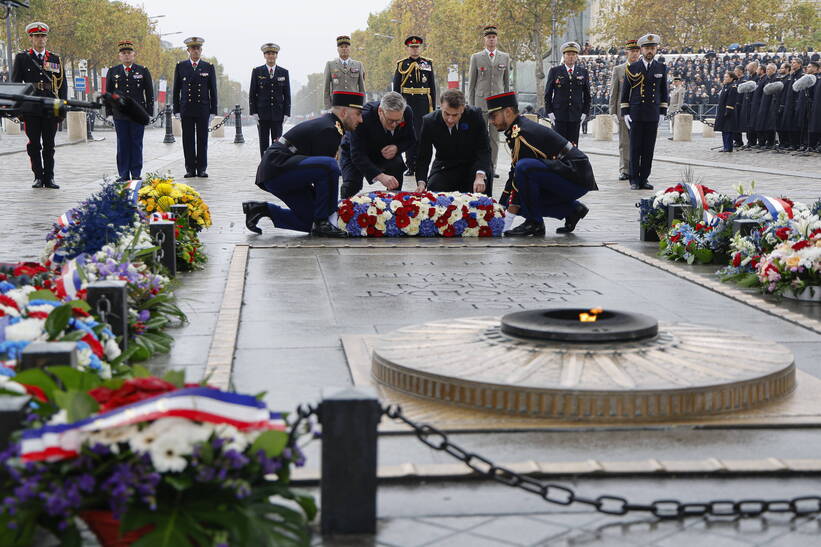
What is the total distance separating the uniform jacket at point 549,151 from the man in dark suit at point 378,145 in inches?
44.1

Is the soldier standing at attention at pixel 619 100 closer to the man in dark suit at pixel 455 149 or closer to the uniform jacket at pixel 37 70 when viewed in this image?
the man in dark suit at pixel 455 149

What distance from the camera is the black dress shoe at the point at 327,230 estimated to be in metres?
10.8

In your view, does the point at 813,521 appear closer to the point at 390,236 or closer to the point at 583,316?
the point at 583,316

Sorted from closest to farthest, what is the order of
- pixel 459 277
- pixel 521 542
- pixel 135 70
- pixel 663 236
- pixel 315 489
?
1. pixel 521 542
2. pixel 315 489
3. pixel 459 277
4. pixel 663 236
5. pixel 135 70

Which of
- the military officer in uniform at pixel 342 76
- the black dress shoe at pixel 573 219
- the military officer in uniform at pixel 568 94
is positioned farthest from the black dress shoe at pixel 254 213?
the military officer in uniform at pixel 342 76

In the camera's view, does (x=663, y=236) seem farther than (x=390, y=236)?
No

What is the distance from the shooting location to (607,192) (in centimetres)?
1650

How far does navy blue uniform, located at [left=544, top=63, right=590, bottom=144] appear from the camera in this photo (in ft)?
60.1

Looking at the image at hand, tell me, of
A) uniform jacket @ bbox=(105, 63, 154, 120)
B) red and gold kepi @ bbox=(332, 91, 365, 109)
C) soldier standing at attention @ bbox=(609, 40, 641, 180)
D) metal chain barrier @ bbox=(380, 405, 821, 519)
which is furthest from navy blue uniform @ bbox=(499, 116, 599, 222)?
uniform jacket @ bbox=(105, 63, 154, 120)

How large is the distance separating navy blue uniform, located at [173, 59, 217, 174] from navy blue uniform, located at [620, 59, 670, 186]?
6362mm

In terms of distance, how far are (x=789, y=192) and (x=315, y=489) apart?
45.1 ft

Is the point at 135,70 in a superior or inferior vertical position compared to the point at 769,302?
superior

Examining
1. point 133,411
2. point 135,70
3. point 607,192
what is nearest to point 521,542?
point 133,411

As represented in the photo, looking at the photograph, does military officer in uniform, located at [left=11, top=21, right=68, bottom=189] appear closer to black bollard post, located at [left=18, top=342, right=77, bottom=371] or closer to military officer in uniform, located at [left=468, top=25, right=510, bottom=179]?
military officer in uniform, located at [left=468, top=25, right=510, bottom=179]
